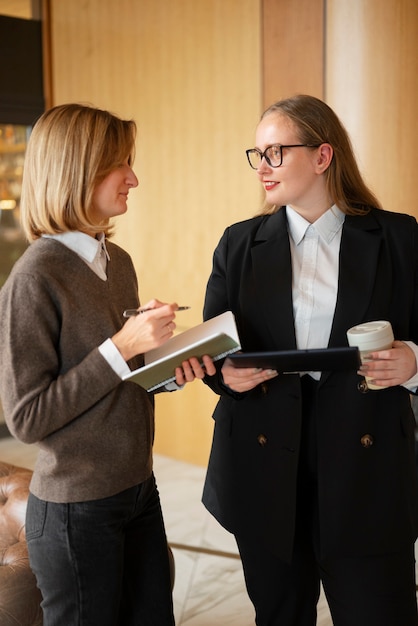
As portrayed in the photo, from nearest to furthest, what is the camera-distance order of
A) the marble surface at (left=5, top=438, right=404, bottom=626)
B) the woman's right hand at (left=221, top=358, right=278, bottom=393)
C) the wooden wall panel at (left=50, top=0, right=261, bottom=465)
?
the woman's right hand at (left=221, top=358, right=278, bottom=393) → the marble surface at (left=5, top=438, right=404, bottom=626) → the wooden wall panel at (left=50, top=0, right=261, bottom=465)

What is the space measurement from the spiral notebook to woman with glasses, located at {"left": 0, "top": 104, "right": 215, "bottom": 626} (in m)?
0.04

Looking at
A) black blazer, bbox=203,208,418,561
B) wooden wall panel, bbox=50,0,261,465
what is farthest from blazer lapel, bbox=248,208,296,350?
wooden wall panel, bbox=50,0,261,465

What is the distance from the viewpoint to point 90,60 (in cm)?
547

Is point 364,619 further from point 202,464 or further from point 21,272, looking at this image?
point 202,464

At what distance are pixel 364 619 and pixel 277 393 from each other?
23.3 inches

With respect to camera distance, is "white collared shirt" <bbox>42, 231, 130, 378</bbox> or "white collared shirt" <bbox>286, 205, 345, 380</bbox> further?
"white collared shirt" <bbox>286, 205, 345, 380</bbox>

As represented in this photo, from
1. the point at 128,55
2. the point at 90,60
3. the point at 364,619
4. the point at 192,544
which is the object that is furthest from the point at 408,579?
the point at 90,60

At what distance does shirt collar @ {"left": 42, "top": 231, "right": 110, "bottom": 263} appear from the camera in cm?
169

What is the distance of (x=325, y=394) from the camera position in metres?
1.89

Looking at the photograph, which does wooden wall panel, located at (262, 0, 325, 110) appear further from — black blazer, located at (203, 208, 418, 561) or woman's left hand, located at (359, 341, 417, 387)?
woman's left hand, located at (359, 341, 417, 387)

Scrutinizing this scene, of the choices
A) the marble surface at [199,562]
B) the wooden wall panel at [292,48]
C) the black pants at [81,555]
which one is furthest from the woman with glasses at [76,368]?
the wooden wall panel at [292,48]

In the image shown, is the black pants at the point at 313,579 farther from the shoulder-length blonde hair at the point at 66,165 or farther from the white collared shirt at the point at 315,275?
the shoulder-length blonde hair at the point at 66,165

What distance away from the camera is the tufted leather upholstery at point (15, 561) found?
2162mm

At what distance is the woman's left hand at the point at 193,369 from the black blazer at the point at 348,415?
→ 22 cm
